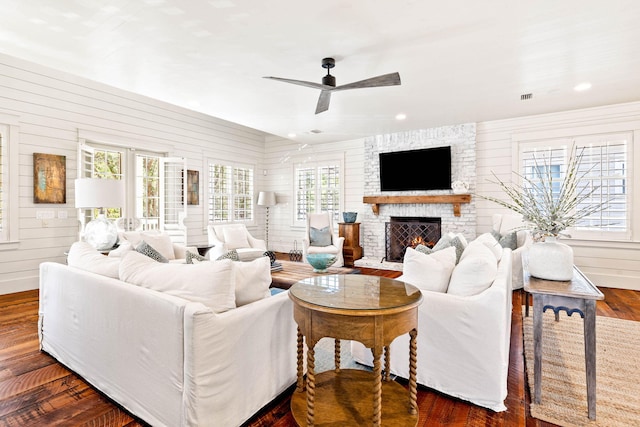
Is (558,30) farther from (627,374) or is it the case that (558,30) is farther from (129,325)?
(129,325)

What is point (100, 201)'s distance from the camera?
378 centimetres

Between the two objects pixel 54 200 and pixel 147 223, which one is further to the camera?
pixel 147 223

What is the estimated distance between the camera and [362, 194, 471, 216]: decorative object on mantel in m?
5.64

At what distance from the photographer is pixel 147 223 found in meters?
5.86

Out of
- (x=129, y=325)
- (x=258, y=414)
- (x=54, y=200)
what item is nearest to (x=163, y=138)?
(x=54, y=200)

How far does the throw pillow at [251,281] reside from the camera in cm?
178

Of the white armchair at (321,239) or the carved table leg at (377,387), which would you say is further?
the white armchair at (321,239)

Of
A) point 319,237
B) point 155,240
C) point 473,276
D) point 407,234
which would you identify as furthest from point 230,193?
point 473,276

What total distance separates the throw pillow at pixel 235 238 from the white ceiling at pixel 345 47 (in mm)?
2070

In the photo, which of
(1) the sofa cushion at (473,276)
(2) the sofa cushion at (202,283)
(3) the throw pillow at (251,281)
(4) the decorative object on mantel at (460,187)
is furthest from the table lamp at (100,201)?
(4) the decorative object on mantel at (460,187)

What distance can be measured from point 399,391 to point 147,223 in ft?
17.8

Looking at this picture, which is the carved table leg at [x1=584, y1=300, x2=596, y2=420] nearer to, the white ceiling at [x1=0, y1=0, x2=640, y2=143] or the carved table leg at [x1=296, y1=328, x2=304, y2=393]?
the carved table leg at [x1=296, y1=328, x2=304, y2=393]

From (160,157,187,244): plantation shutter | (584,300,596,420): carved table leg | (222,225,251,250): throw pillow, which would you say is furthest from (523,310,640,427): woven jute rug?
(160,157,187,244): plantation shutter

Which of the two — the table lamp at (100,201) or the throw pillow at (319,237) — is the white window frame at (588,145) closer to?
the throw pillow at (319,237)
